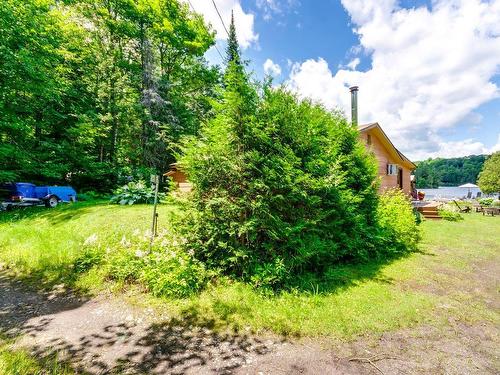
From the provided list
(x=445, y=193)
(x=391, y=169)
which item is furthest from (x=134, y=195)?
(x=445, y=193)

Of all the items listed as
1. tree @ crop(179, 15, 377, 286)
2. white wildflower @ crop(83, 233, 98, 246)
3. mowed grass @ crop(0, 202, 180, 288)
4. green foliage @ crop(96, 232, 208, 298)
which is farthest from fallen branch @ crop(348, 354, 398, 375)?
white wildflower @ crop(83, 233, 98, 246)

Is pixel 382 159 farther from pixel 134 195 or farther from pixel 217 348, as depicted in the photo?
pixel 217 348

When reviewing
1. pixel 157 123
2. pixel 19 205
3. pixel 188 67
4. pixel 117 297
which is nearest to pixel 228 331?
pixel 117 297

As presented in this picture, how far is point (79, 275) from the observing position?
5.81 metres

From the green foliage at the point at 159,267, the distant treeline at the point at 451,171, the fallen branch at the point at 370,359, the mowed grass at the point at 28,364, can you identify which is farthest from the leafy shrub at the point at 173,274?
the distant treeline at the point at 451,171

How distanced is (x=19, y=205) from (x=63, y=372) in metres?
15.3

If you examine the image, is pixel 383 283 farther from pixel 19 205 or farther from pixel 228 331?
pixel 19 205

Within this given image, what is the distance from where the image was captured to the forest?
1496 cm

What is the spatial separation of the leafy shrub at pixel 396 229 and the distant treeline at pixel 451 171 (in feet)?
289

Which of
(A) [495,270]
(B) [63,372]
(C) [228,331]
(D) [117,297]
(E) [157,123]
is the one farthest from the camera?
(E) [157,123]

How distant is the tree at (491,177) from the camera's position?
1532 inches

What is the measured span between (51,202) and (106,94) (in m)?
9.42

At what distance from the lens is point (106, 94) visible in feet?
64.8

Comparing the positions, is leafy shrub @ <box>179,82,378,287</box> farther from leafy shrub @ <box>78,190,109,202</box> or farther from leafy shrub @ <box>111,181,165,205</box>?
leafy shrub @ <box>78,190,109,202</box>
